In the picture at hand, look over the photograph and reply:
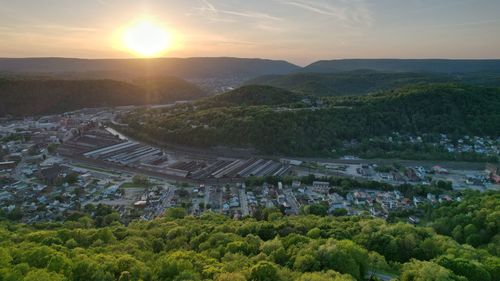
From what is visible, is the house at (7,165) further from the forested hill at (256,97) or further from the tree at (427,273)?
the tree at (427,273)

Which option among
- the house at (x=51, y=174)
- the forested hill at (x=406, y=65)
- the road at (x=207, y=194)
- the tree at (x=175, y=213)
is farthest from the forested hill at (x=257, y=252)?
the forested hill at (x=406, y=65)

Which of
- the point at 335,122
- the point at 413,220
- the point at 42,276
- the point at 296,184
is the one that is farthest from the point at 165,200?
the point at 335,122

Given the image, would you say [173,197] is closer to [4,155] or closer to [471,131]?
[4,155]

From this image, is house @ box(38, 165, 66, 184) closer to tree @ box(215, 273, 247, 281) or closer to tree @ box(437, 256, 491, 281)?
tree @ box(215, 273, 247, 281)

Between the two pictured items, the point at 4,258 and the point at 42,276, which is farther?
the point at 4,258

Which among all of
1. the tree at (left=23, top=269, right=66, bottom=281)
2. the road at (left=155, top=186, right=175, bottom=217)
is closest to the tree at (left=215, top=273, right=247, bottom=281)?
the tree at (left=23, top=269, right=66, bottom=281)

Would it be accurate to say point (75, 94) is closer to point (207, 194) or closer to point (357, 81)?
point (207, 194)
